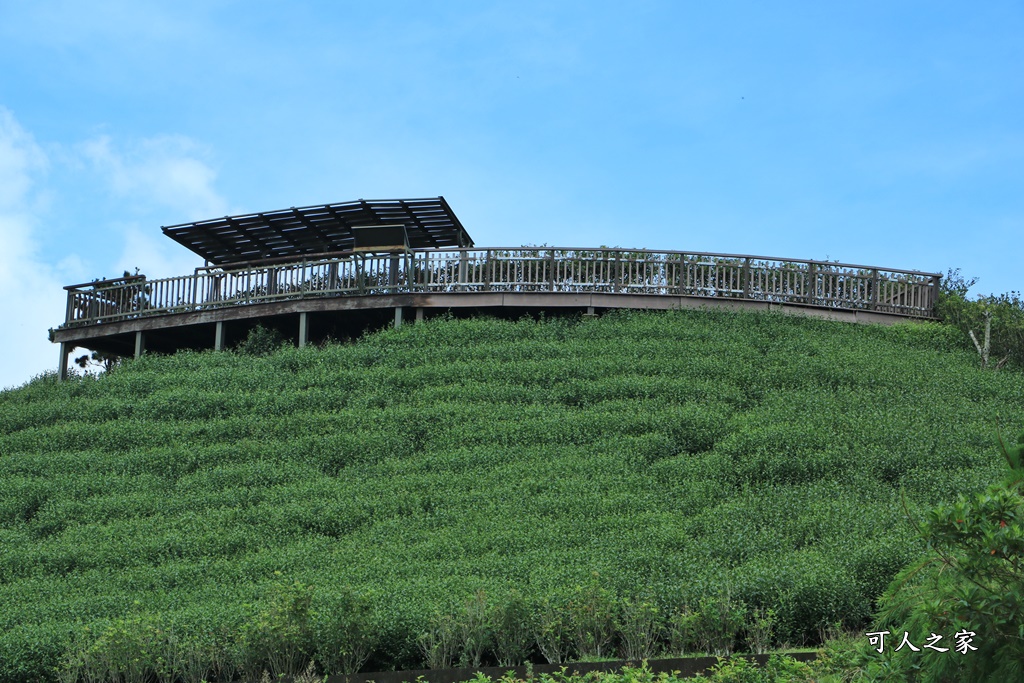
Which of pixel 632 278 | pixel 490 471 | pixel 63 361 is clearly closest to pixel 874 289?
pixel 632 278

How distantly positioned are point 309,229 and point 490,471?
48.5 ft

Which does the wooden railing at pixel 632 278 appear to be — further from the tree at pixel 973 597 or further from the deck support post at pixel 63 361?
the tree at pixel 973 597

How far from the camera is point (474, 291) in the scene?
2389 cm

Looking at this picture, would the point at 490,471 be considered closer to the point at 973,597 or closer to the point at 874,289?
the point at 973,597

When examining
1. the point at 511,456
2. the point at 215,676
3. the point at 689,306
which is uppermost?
the point at 689,306

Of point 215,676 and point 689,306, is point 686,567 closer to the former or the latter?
point 215,676

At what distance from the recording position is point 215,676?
35.1 ft

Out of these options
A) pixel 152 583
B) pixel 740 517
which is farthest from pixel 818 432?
pixel 152 583

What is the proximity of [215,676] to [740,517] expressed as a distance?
6.68 m

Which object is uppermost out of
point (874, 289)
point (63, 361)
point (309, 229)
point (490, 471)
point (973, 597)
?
point (309, 229)

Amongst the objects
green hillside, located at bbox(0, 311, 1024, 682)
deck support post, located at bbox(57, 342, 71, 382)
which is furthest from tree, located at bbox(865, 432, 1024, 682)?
deck support post, located at bbox(57, 342, 71, 382)

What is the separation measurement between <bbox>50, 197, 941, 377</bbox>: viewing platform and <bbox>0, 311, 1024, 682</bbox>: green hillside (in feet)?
2.90

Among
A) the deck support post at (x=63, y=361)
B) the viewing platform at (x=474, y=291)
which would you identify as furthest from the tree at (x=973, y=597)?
the deck support post at (x=63, y=361)

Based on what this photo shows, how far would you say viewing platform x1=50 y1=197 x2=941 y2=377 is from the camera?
23.8m
